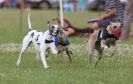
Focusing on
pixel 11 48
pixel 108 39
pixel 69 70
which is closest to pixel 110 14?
pixel 11 48

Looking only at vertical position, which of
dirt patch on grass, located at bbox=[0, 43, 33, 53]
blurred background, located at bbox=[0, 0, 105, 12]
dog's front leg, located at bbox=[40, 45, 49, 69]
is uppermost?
dog's front leg, located at bbox=[40, 45, 49, 69]

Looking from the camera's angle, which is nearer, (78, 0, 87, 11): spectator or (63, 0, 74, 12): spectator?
(63, 0, 74, 12): spectator

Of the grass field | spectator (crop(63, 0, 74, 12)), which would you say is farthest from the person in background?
spectator (crop(63, 0, 74, 12))

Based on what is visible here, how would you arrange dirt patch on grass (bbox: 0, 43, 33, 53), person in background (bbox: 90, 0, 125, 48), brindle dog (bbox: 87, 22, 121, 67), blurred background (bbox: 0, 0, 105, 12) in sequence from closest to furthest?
brindle dog (bbox: 87, 22, 121, 67) < dirt patch on grass (bbox: 0, 43, 33, 53) < person in background (bbox: 90, 0, 125, 48) < blurred background (bbox: 0, 0, 105, 12)

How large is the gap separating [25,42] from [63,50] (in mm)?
1349

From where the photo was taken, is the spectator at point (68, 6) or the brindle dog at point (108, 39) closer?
the brindle dog at point (108, 39)

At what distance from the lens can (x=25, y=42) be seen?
50.0 ft

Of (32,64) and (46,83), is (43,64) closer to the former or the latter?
(32,64)

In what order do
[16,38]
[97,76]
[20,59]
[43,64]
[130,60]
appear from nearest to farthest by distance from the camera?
[97,76] → [43,64] → [20,59] → [130,60] → [16,38]

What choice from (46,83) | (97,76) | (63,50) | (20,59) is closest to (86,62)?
(63,50)

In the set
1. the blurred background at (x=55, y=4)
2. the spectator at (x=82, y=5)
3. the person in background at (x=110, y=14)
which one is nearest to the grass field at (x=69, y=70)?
the person in background at (x=110, y=14)

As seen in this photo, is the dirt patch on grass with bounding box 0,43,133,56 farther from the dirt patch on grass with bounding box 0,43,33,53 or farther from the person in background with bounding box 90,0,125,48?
the person in background with bounding box 90,0,125,48

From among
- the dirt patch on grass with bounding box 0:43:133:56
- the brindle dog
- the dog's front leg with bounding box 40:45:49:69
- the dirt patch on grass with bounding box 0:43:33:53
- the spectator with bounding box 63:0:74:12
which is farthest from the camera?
the spectator with bounding box 63:0:74:12

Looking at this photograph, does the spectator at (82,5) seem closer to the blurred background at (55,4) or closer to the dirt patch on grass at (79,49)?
the blurred background at (55,4)
